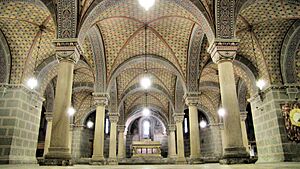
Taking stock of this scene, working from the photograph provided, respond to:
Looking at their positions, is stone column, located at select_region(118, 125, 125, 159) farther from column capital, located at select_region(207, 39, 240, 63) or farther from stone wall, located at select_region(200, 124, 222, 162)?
column capital, located at select_region(207, 39, 240, 63)

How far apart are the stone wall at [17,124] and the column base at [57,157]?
14.4ft

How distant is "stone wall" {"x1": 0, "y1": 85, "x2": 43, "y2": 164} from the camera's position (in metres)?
9.86

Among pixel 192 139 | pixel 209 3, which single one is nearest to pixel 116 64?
pixel 192 139

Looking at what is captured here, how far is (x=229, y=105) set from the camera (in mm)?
7219

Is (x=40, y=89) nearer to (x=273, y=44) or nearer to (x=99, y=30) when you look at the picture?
(x=99, y=30)

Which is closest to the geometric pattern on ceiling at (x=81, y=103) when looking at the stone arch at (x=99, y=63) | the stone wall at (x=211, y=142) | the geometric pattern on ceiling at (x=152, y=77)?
the geometric pattern on ceiling at (x=152, y=77)

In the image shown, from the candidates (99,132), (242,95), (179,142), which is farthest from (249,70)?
(99,132)

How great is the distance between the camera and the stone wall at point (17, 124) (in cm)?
986

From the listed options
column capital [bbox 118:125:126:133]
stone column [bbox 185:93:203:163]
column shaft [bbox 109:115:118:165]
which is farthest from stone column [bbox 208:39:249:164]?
column capital [bbox 118:125:126:133]

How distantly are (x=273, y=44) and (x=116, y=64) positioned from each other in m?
7.78

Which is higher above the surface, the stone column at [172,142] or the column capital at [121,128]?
the column capital at [121,128]

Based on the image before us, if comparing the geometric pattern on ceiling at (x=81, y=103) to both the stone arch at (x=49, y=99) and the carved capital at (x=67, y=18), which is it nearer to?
the stone arch at (x=49, y=99)

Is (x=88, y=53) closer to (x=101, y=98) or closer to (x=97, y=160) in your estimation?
(x=101, y=98)

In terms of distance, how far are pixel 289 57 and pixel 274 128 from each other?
3338 mm
